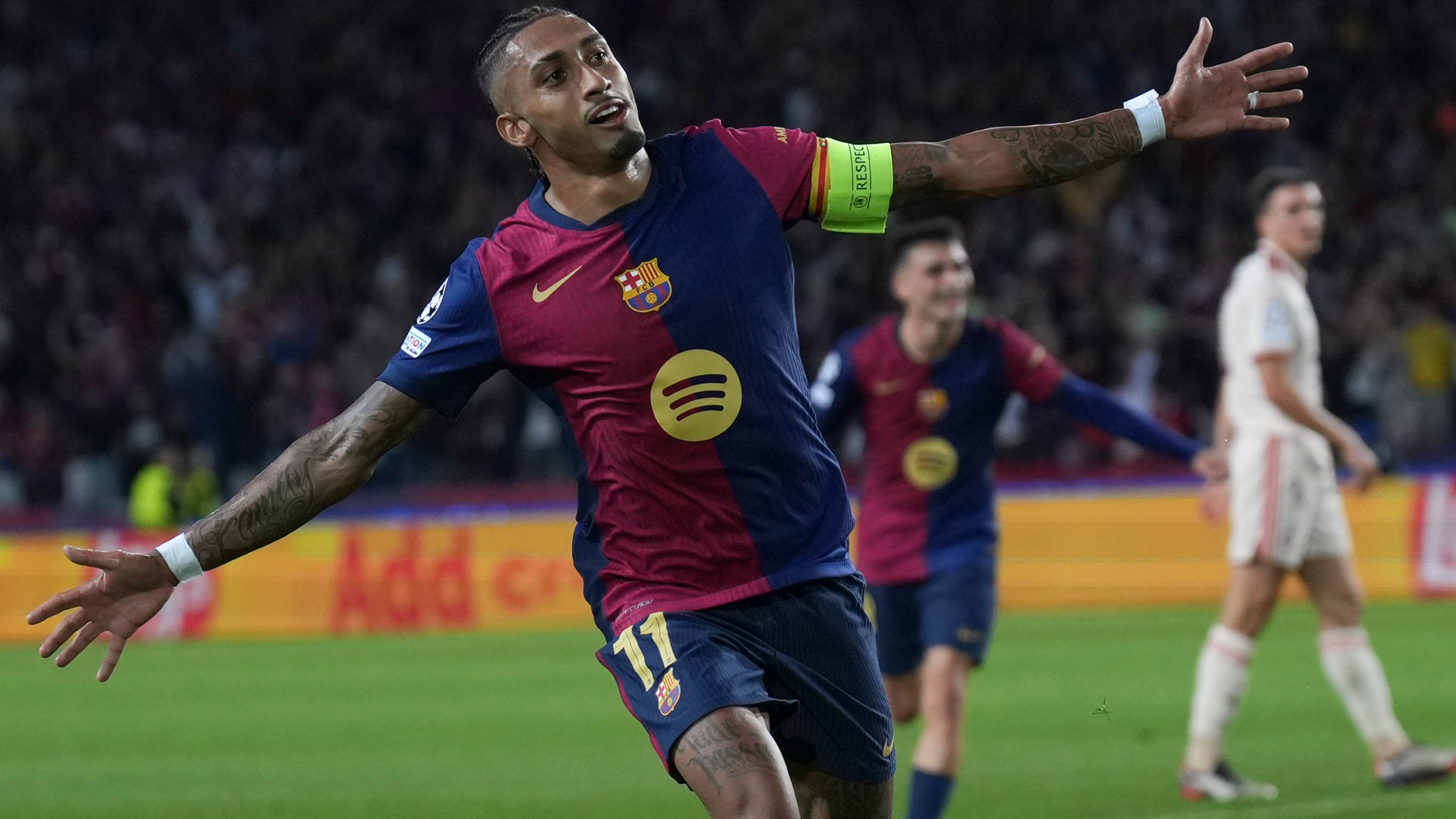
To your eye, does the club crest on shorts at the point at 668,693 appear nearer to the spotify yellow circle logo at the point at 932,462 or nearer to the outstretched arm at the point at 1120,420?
the spotify yellow circle logo at the point at 932,462

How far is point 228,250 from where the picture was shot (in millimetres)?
22016

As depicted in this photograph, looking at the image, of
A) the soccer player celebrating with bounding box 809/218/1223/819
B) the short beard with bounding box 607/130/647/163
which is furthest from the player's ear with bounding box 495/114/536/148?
the soccer player celebrating with bounding box 809/218/1223/819

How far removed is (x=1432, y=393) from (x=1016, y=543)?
14.1 ft

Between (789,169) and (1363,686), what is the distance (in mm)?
4521

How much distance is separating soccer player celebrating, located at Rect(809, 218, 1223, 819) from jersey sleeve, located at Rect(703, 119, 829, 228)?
114 inches

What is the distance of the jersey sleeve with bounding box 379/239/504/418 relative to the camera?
430 centimetres

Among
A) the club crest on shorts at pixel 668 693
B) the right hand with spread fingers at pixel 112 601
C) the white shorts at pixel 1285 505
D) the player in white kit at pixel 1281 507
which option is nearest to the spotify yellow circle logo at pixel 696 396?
the club crest on shorts at pixel 668 693

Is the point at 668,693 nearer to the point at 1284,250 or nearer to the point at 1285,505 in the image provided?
the point at 1285,505

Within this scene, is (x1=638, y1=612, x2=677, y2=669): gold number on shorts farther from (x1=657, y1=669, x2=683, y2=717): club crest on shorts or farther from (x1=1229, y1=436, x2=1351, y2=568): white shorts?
(x1=1229, y1=436, x2=1351, y2=568): white shorts

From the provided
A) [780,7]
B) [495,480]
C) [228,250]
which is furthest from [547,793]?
[780,7]

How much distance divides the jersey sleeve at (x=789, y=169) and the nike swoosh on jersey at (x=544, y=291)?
48cm

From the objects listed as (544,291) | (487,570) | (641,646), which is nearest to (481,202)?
(487,570)

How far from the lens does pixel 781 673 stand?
173 inches

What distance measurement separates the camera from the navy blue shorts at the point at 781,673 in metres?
4.20
